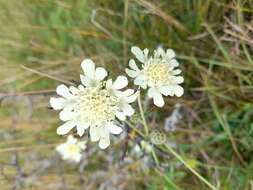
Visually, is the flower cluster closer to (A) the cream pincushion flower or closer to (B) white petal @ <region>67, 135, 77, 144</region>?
(A) the cream pincushion flower

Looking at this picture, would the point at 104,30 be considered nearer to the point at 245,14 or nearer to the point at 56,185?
the point at 245,14

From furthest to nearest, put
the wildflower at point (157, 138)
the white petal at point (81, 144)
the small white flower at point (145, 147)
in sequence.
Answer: the white petal at point (81, 144)
the small white flower at point (145, 147)
the wildflower at point (157, 138)

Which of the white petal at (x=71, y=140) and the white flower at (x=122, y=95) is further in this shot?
the white petal at (x=71, y=140)

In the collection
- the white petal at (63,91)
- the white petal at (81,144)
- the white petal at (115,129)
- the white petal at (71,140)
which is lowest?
the white petal at (115,129)

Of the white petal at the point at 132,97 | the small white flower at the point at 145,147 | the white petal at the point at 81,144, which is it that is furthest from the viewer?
the white petal at the point at 81,144

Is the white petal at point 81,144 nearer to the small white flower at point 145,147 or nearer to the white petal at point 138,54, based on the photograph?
the small white flower at point 145,147

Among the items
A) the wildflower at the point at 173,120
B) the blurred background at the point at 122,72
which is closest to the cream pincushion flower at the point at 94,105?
the blurred background at the point at 122,72
